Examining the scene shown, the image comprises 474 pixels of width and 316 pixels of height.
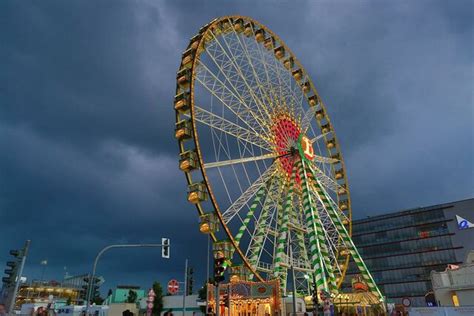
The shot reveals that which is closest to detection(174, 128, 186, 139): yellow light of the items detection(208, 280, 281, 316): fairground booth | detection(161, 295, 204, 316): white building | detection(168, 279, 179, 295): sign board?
detection(168, 279, 179, 295): sign board

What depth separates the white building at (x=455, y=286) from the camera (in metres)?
32.7

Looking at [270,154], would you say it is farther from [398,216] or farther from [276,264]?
[398,216]

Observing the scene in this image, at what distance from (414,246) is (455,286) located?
188 ft

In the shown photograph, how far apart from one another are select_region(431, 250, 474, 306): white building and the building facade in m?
49.3

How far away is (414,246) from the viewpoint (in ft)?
283

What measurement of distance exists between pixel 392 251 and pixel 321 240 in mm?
64121

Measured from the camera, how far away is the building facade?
3219 inches

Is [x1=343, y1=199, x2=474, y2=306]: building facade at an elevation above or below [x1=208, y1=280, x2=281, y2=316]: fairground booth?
above

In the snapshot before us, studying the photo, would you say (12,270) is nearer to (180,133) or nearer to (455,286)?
(180,133)

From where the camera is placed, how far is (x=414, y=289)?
82750 millimetres

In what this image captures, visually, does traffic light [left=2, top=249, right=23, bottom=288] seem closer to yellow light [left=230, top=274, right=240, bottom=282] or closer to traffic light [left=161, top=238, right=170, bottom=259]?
traffic light [left=161, top=238, right=170, bottom=259]

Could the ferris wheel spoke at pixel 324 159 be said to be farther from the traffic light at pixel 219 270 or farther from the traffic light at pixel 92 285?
the traffic light at pixel 92 285

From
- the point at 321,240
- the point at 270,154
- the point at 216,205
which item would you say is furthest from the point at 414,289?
the point at 216,205

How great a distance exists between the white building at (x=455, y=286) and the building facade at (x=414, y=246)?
4931cm
